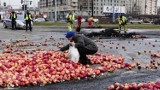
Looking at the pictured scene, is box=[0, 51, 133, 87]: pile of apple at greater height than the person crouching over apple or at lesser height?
lesser

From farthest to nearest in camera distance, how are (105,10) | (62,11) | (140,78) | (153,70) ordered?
1. (62,11)
2. (105,10)
3. (153,70)
4. (140,78)

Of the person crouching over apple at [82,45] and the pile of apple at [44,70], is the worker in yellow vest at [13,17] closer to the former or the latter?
the pile of apple at [44,70]

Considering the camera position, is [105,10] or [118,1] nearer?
[105,10]

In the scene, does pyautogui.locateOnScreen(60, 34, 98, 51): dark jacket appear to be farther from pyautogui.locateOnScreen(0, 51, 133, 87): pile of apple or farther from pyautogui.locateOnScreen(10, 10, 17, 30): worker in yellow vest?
pyautogui.locateOnScreen(10, 10, 17, 30): worker in yellow vest

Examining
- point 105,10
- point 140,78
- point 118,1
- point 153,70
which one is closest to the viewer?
point 140,78

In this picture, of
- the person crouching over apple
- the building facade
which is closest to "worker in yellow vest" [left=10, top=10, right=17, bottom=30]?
the person crouching over apple

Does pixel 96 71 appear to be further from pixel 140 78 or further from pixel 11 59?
pixel 11 59

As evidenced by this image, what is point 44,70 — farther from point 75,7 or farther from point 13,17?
point 75,7

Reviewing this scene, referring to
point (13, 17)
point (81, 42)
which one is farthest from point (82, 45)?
point (13, 17)

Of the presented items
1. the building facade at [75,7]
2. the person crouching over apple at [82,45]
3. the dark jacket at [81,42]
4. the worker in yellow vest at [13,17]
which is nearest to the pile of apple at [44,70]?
the person crouching over apple at [82,45]

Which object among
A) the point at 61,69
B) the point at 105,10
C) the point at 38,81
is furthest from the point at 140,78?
the point at 105,10

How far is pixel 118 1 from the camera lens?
18700 centimetres

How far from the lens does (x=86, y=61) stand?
11844 millimetres

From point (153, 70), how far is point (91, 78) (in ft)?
A: 7.22
